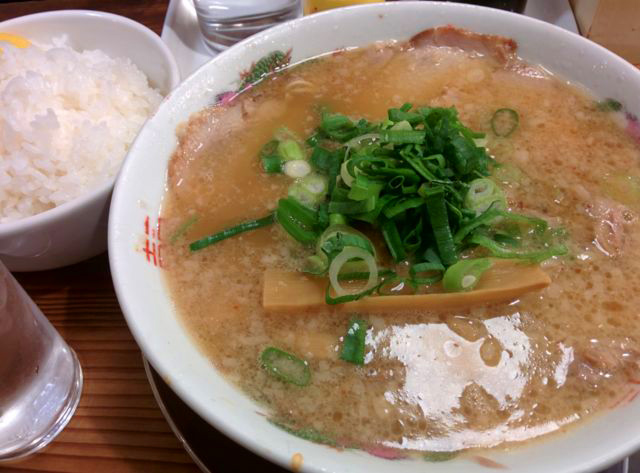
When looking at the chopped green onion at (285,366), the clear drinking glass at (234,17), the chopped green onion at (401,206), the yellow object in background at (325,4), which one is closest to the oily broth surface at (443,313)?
the chopped green onion at (285,366)

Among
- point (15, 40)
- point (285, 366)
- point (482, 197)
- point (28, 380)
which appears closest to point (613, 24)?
point (482, 197)

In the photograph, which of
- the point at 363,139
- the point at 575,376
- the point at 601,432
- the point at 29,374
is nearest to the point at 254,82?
the point at 363,139

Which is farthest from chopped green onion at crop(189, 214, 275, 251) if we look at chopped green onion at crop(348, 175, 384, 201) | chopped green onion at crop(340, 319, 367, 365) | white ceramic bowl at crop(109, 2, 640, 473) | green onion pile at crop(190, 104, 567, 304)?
chopped green onion at crop(340, 319, 367, 365)

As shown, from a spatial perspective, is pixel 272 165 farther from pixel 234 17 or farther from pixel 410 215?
pixel 234 17

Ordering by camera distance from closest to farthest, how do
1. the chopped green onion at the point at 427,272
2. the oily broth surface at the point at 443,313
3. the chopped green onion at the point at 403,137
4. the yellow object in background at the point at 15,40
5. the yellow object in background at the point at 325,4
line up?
1. the oily broth surface at the point at 443,313
2. the chopped green onion at the point at 427,272
3. the chopped green onion at the point at 403,137
4. the yellow object in background at the point at 15,40
5. the yellow object in background at the point at 325,4

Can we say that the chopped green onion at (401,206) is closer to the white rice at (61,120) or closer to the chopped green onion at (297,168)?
the chopped green onion at (297,168)

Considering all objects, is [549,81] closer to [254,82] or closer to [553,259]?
[553,259]

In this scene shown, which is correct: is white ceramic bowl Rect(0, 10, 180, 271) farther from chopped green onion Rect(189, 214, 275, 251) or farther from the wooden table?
chopped green onion Rect(189, 214, 275, 251)

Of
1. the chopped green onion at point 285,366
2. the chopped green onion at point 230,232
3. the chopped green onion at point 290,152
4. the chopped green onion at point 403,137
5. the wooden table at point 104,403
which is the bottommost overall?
the wooden table at point 104,403
